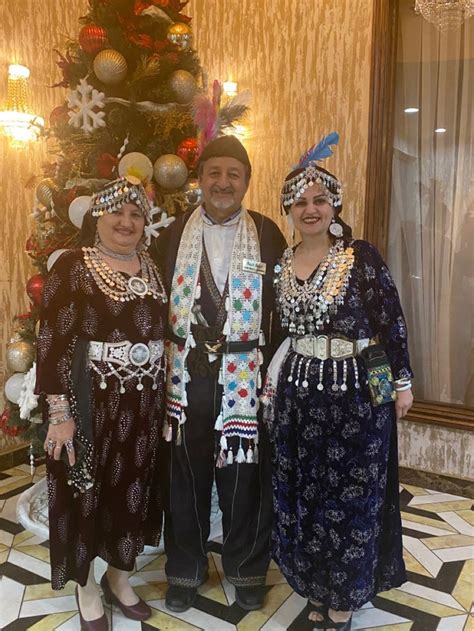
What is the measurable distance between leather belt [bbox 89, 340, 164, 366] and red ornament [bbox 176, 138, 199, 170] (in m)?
1.08

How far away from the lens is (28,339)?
271 cm

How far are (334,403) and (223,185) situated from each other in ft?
2.93

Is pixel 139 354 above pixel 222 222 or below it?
below

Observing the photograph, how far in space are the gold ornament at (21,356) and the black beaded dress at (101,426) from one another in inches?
35.5

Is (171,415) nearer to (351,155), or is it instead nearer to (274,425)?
(274,425)

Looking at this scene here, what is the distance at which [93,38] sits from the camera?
2439 mm

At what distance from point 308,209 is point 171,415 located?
0.90 meters

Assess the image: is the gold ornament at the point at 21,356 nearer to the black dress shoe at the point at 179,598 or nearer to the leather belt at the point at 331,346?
the black dress shoe at the point at 179,598

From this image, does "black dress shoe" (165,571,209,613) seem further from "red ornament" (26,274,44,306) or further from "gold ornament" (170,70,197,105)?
"gold ornament" (170,70,197,105)

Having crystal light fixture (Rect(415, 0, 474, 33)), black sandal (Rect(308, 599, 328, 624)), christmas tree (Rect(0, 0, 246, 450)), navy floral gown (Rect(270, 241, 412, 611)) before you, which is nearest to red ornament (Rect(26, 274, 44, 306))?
christmas tree (Rect(0, 0, 246, 450))

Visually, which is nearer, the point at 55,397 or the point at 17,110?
the point at 55,397

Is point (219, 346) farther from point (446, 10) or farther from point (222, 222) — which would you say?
point (446, 10)

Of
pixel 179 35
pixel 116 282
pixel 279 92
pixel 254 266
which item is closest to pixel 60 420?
pixel 116 282

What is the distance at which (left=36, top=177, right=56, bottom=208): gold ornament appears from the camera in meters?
2.57
